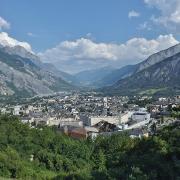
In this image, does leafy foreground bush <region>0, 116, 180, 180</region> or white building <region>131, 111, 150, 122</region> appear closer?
leafy foreground bush <region>0, 116, 180, 180</region>

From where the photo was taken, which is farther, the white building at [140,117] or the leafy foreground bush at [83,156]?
the white building at [140,117]

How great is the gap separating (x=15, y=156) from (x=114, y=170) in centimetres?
3366

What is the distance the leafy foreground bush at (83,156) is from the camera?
31.3 m

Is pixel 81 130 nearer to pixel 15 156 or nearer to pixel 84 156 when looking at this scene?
pixel 84 156

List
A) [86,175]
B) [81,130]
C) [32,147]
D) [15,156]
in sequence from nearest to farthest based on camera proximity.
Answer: [86,175] → [15,156] → [32,147] → [81,130]

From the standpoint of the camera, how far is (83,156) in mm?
72875

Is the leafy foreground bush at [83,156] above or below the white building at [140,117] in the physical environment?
below

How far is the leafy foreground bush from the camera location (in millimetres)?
31344

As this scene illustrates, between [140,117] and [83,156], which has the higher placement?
[140,117]

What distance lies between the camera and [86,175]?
33.2m

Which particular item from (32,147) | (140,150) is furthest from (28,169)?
(140,150)

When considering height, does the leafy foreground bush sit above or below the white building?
below

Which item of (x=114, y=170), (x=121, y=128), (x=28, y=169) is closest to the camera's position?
(x=114, y=170)

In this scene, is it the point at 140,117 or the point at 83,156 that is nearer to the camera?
the point at 83,156
